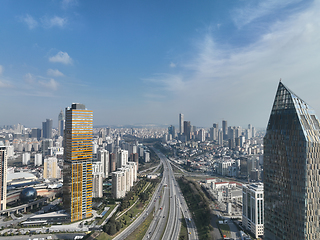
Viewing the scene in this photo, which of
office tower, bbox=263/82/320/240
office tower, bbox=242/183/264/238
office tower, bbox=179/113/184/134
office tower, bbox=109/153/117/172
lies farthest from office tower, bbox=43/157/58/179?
office tower, bbox=179/113/184/134

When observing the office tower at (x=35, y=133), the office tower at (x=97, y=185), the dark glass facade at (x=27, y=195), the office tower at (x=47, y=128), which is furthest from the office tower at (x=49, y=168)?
the office tower at (x=35, y=133)

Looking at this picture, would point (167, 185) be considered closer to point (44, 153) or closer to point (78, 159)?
point (78, 159)

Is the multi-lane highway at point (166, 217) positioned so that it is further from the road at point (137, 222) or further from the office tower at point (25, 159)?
the office tower at point (25, 159)

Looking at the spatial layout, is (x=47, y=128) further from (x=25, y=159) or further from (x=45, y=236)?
(x=45, y=236)

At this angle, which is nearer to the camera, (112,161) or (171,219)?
(171,219)

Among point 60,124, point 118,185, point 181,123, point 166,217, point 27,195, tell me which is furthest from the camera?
point 181,123

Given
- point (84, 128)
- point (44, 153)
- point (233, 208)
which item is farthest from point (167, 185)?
point (44, 153)

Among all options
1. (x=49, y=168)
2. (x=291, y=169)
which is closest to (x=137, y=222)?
(x=291, y=169)
